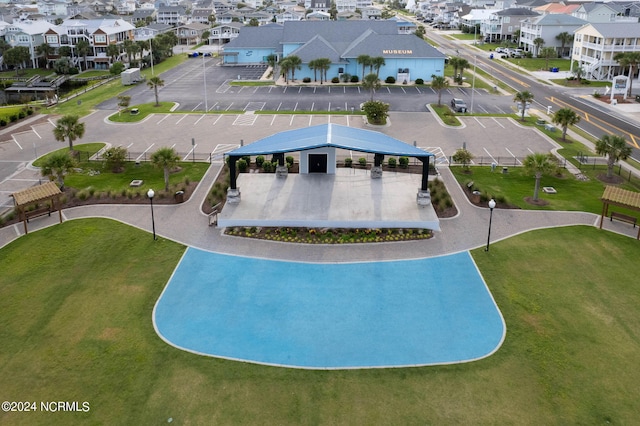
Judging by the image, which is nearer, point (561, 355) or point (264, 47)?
point (561, 355)

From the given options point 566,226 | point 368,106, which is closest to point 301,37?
point 368,106

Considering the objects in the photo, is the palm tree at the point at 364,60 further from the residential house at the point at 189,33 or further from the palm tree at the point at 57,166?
the residential house at the point at 189,33

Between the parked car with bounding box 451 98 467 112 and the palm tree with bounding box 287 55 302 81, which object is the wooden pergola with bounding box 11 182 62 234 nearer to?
the parked car with bounding box 451 98 467 112

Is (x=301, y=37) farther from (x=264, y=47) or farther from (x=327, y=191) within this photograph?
(x=327, y=191)

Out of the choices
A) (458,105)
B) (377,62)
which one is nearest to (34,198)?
(458,105)

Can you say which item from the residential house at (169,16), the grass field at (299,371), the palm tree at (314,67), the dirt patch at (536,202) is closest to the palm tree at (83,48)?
the palm tree at (314,67)

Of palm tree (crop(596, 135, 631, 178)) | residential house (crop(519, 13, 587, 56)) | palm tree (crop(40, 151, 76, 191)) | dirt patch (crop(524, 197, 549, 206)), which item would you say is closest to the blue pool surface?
dirt patch (crop(524, 197, 549, 206))
